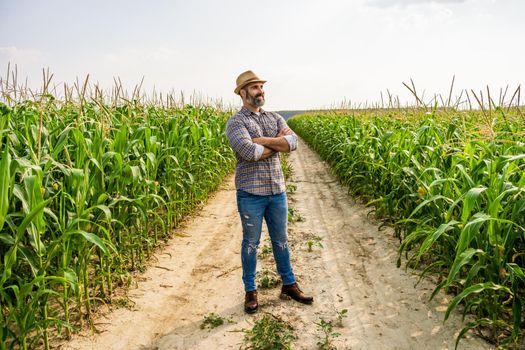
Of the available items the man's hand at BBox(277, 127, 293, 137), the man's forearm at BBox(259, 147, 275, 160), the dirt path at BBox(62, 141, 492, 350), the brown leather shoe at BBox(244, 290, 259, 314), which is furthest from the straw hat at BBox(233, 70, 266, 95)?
the dirt path at BBox(62, 141, 492, 350)

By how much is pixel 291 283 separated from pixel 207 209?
3.42 meters

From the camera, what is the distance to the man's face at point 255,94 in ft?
10.8

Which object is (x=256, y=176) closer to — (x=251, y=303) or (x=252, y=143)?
(x=252, y=143)

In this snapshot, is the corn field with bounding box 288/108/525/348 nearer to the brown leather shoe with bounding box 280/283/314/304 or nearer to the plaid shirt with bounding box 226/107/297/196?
the brown leather shoe with bounding box 280/283/314/304

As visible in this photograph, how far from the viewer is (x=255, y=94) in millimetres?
3285

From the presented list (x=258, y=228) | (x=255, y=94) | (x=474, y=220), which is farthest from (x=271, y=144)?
(x=474, y=220)

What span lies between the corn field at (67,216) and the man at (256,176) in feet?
3.14

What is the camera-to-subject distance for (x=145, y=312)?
3324 mm

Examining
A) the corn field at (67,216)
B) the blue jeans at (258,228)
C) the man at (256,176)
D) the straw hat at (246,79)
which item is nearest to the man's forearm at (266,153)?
the man at (256,176)

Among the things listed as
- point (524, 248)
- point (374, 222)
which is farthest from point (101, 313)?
point (374, 222)

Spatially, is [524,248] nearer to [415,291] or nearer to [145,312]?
[415,291]

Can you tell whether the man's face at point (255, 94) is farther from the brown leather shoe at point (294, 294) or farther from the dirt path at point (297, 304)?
the dirt path at point (297, 304)

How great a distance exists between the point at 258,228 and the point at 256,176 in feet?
1.42

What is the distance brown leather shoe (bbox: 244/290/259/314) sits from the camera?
10.7 ft
